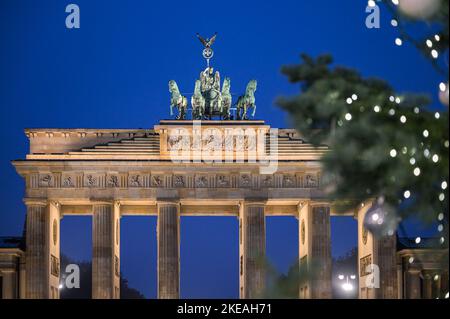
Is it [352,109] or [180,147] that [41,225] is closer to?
[180,147]

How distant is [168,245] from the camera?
70750mm

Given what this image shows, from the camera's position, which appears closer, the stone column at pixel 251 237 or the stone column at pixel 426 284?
the stone column at pixel 426 284

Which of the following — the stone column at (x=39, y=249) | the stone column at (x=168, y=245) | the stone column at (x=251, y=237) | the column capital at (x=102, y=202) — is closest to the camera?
the stone column at (x=39, y=249)

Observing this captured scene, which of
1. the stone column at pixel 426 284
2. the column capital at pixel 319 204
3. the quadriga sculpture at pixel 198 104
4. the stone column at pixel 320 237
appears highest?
the quadriga sculpture at pixel 198 104

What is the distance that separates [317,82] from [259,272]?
43790mm

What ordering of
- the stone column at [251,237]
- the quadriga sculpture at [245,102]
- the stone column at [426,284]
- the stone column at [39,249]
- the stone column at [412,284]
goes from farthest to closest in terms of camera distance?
the quadriga sculpture at [245,102] → the stone column at [412,284] → the stone column at [251,237] → the stone column at [426,284] → the stone column at [39,249]

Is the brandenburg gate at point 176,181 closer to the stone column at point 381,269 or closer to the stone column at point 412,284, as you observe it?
the stone column at point 381,269

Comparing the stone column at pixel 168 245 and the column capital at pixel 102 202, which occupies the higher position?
the column capital at pixel 102 202

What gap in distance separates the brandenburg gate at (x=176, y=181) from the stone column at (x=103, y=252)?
2.2 inches

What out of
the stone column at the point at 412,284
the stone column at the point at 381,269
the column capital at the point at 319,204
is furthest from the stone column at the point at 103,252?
the stone column at the point at 412,284

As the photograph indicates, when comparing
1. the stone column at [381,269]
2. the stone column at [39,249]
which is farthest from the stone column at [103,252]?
the stone column at [381,269]

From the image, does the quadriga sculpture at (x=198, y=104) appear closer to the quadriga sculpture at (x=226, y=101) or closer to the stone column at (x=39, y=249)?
the quadriga sculpture at (x=226, y=101)

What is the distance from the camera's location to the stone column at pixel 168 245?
70.3 meters
